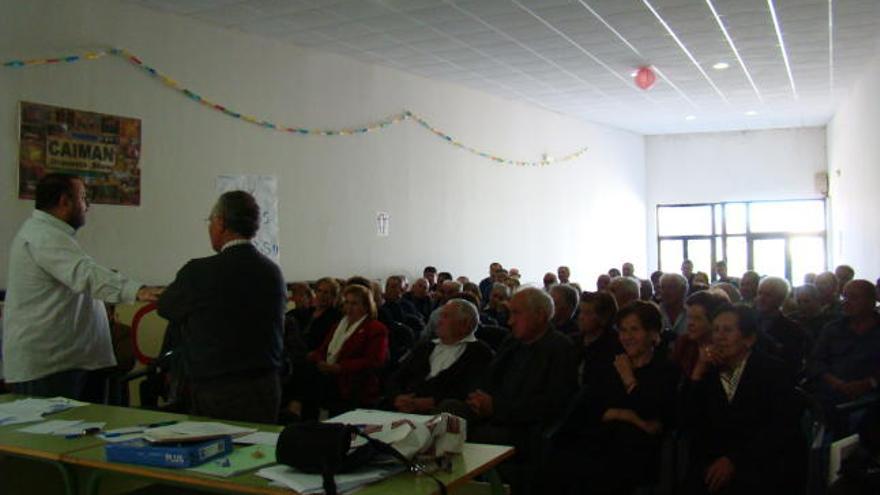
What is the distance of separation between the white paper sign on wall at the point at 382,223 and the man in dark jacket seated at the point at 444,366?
4.46 meters

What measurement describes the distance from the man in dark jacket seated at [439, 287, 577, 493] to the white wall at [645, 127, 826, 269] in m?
12.3

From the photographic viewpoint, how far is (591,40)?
8.03 meters

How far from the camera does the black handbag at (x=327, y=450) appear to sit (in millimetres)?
2156

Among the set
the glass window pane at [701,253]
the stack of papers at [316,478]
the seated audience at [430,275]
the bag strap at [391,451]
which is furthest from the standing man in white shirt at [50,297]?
the glass window pane at [701,253]

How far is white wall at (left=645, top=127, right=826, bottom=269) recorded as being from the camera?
14.8m

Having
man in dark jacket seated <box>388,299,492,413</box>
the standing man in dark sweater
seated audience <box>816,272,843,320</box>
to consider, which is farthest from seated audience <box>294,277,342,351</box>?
seated audience <box>816,272,843,320</box>

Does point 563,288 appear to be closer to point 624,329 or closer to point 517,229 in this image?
point 624,329

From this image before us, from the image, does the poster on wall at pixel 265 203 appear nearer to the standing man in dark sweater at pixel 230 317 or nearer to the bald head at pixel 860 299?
the standing man in dark sweater at pixel 230 317

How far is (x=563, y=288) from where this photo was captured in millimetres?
5258

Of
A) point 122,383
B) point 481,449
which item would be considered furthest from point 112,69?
point 481,449

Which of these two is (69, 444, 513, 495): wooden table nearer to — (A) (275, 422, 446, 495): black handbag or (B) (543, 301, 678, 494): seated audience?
(A) (275, 422, 446, 495): black handbag

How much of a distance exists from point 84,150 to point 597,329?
160 inches

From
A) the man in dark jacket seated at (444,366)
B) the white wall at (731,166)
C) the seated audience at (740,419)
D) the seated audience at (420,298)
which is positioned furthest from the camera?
the white wall at (731,166)

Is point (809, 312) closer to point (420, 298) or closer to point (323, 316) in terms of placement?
point (323, 316)
